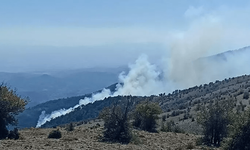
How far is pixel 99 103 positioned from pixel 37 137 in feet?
288

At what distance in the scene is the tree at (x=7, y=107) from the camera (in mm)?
27059

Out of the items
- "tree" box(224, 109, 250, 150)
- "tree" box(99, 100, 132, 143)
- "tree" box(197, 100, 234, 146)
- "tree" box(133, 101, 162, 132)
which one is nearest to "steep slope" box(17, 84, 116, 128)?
"tree" box(133, 101, 162, 132)

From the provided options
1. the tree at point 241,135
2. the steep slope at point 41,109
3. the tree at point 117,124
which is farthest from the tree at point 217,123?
the steep slope at point 41,109

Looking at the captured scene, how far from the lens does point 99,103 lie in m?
115

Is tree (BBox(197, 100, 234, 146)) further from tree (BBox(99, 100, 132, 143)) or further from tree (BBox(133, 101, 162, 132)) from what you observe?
tree (BBox(133, 101, 162, 132))

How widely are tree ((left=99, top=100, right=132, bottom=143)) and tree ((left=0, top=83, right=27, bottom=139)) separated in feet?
22.2

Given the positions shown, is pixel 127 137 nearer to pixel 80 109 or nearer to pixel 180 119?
pixel 180 119

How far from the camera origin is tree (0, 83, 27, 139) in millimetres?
27059

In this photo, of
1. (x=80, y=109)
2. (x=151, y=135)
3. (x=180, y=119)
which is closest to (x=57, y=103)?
(x=80, y=109)

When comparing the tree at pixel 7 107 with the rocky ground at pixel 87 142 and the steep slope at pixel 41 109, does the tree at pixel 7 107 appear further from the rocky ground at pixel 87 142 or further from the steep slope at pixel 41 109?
the steep slope at pixel 41 109

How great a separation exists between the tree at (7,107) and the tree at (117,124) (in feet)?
22.2

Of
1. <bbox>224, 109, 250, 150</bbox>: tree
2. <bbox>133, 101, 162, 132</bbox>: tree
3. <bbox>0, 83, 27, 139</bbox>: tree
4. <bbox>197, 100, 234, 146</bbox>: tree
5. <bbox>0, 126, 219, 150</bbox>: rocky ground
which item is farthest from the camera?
<bbox>133, 101, 162, 132</bbox>: tree

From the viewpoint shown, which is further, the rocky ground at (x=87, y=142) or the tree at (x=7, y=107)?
the tree at (x=7, y=107)

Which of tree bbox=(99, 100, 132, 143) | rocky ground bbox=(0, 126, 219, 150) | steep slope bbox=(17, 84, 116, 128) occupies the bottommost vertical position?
rocky ground bbox=(0, 126, 219, 150)
